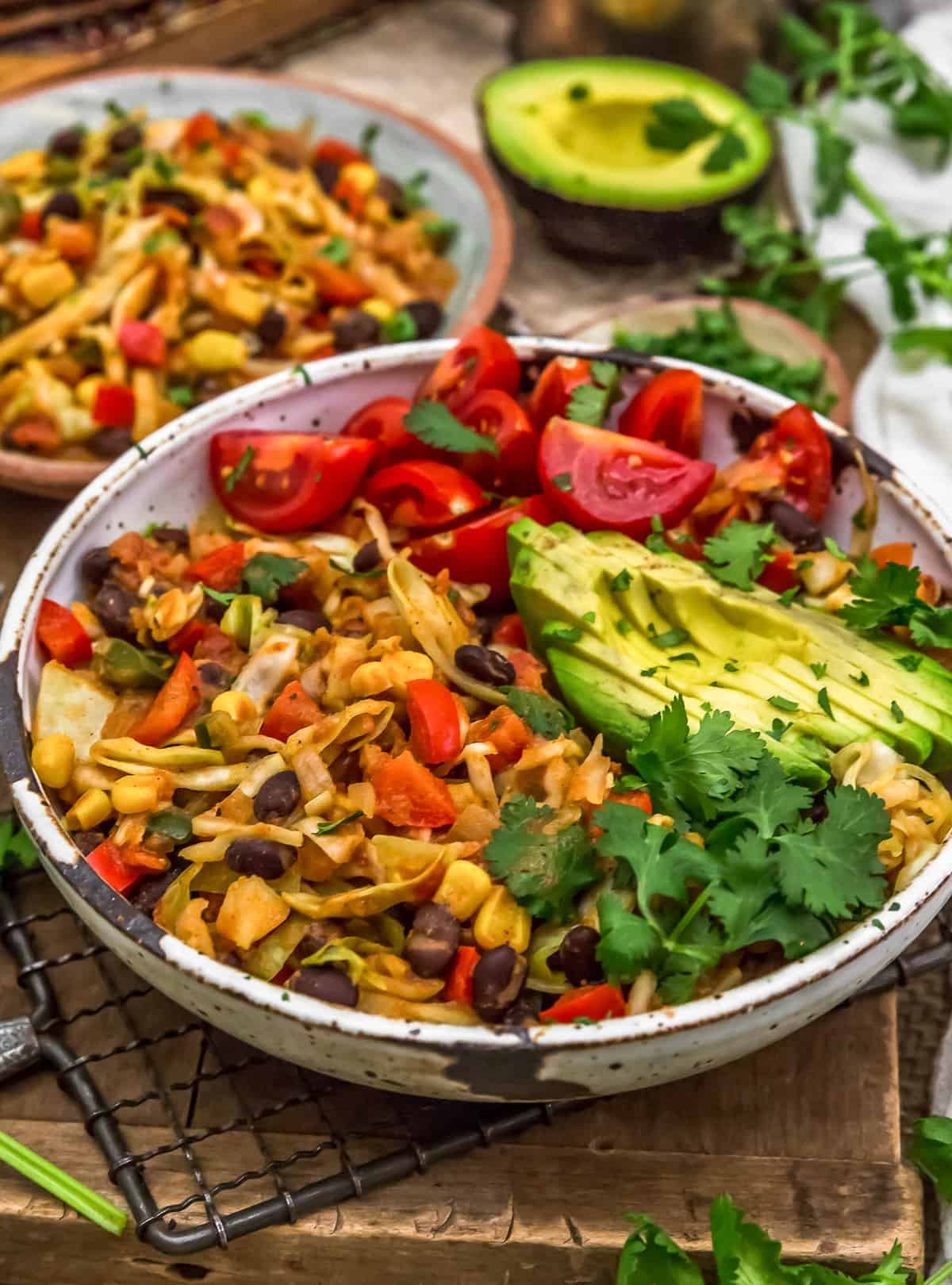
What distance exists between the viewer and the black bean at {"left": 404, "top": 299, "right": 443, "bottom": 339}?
357 centimetres

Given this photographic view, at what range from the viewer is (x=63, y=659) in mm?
2438

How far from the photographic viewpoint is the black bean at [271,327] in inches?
136

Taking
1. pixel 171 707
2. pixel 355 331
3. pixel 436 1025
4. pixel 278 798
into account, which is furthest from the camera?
pixel 355 331

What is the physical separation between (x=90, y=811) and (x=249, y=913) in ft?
1.18

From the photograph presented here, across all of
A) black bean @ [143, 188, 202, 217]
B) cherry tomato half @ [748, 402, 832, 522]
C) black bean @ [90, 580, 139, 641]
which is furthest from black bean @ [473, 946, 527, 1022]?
black bean @ [143, 188, 202, 217]

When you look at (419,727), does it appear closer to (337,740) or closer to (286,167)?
(337,740)

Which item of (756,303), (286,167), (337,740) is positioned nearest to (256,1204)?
(337,740)

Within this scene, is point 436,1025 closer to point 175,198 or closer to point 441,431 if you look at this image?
point 441,431

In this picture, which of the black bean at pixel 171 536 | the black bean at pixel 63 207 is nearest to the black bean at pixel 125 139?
the black bean at pixel 63 207

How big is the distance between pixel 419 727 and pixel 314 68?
14.1 ft

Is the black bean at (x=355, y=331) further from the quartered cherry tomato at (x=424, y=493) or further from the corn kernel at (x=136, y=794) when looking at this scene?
the corn kernel at (x=136, y=794)

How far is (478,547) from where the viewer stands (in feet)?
8.43

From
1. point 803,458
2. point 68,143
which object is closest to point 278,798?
point 803,458

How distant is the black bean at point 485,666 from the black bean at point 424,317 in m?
1.54
